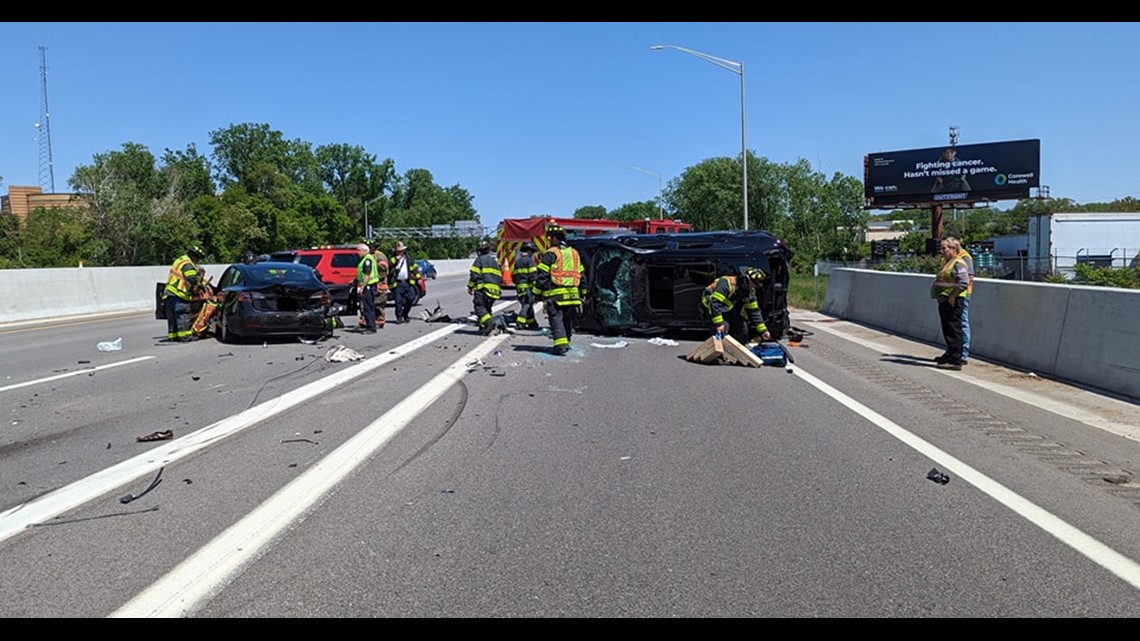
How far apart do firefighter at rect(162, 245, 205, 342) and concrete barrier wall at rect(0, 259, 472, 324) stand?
9.86 metres

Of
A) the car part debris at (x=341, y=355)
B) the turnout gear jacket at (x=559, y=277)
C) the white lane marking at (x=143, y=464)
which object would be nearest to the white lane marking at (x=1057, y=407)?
the turnout gear jacket at (x=559, y=277)

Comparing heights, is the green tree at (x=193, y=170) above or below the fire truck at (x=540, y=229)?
above

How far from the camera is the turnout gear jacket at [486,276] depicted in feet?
51.6

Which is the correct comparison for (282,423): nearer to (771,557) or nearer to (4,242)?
(771,557)

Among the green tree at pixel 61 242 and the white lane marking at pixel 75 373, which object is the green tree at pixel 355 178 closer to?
the green tree at pixel 61 242

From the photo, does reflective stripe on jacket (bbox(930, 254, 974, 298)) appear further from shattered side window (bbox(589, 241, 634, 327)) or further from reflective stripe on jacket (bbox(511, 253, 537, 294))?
reflective stripe on jacket (bbox(511, 253, 537, 294))

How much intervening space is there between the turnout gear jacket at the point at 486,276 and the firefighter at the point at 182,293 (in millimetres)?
4641

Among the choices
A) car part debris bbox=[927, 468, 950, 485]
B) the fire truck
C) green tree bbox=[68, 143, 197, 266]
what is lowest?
car part debris bbox=[927, 468, 950, 485]

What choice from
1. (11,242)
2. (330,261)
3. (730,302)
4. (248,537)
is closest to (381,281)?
(730,302)

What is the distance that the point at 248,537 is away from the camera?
4.78 meters

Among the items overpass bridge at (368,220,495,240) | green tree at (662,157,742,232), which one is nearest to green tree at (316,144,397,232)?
overpass bridge at (368,220,495,240)

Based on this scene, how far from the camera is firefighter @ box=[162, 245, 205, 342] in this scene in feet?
48.6
